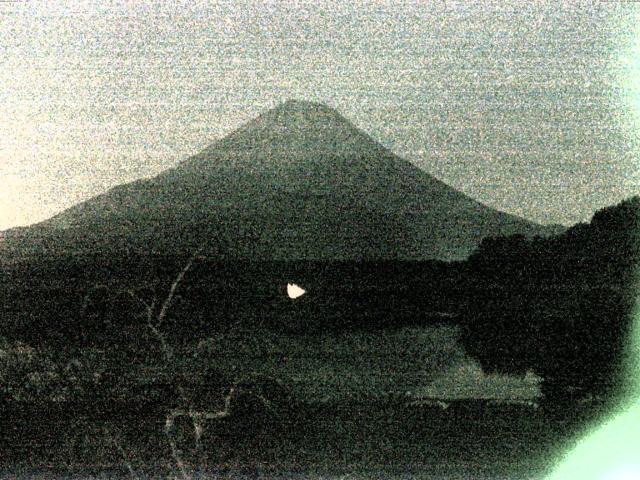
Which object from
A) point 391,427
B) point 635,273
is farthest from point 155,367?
point 635,273

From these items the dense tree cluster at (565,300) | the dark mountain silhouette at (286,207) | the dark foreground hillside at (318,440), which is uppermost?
the dark mountain silhouette at (286,207)

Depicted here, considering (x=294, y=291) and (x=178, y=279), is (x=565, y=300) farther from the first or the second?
(x=178, y=279)

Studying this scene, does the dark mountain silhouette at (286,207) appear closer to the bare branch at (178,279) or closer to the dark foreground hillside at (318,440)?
the bare branch at (178,279)

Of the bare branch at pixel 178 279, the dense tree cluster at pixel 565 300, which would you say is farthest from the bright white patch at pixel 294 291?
the dense tree cluster at pixel 565 300

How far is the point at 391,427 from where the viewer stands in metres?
1.69

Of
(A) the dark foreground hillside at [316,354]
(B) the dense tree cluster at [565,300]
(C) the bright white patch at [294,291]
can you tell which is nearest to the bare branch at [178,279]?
(A) the dark foreground hillside at [316,354]

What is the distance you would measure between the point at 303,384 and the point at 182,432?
355mm

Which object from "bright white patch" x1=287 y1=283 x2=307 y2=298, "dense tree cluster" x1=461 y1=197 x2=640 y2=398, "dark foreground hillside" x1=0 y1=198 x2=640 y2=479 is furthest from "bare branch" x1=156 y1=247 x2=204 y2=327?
"dense tree cluster" x1=461 y1=197 x2=640 y2=398

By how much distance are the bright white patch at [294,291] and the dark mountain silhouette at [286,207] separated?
0.25ft

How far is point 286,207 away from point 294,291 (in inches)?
8.7

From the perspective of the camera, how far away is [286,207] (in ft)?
5.53

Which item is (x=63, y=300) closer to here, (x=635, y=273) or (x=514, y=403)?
(x=514, y=403)

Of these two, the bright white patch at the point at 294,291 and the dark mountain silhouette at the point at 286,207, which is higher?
the dark mountain silhouette at the point at 286,207

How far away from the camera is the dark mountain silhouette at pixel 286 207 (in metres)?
1.68
